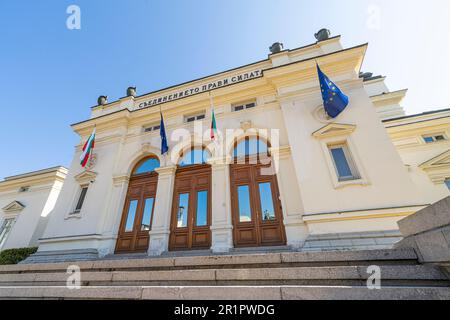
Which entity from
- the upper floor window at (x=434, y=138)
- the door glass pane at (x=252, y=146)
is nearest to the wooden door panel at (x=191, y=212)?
the door glass pane at (x=252, y=146)

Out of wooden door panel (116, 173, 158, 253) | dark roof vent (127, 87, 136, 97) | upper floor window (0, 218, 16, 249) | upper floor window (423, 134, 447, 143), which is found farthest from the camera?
upper floor window (0, 218, 16, 249)

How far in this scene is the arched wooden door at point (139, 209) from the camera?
7.74 m

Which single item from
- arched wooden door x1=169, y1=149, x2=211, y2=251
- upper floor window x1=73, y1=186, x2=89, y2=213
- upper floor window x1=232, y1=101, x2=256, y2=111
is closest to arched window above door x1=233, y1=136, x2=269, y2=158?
arched wooden door x1=169, y1=149, x2=211, y2=251

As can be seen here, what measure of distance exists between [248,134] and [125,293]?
6692mm

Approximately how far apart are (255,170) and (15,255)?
44.9 feet

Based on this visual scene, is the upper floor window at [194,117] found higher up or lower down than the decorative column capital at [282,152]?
higher up

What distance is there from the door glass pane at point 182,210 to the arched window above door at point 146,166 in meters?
2.16

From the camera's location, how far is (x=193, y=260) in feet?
12.3

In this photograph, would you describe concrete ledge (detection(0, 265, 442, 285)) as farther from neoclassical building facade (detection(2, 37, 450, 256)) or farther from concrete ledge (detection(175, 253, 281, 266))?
neoclassical building facade (detection(2, 37, 450, 256))

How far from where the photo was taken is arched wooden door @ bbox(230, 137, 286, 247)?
6543 millimetres

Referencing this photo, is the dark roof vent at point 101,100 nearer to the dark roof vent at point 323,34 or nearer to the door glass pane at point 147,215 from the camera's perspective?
the door glass pane at point 147,215

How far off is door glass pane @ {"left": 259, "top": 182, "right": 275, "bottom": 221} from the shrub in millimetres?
12541
